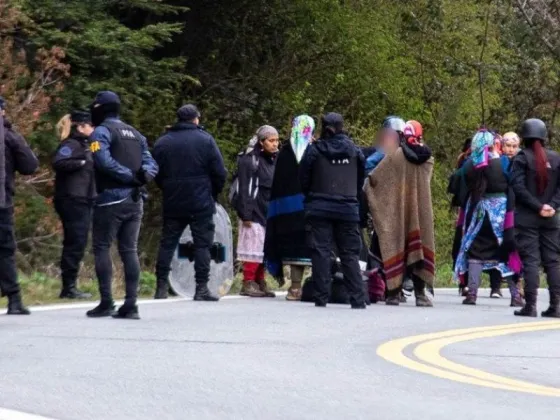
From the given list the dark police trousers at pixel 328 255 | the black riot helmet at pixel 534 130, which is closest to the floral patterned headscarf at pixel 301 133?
the dark police trousers at pixel 328 255

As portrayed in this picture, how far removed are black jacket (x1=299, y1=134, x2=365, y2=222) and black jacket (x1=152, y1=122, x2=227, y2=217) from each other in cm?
87

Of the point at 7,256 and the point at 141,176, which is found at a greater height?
the point at 141,176

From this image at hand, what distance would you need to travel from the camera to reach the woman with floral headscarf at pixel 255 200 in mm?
17828

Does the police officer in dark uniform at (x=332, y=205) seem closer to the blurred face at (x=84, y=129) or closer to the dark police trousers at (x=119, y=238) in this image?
the blurred face at (x=84, y=129)

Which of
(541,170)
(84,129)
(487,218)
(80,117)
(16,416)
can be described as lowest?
(16,416)

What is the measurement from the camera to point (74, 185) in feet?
55.5

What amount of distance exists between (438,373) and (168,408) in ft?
7.81

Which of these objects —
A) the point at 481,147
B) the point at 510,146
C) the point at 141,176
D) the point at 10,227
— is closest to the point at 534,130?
the point at 481,147

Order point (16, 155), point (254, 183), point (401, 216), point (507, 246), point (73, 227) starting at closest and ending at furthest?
1. point (16, 155)
2. point (73, 227)
3. point (401, 216)
4. point (254, 183)
5. point (507, 246)

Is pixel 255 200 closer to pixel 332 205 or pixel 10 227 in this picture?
pixel 332 205

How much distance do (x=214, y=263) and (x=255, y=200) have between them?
1.08 metres

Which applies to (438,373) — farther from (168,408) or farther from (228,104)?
(228,104)

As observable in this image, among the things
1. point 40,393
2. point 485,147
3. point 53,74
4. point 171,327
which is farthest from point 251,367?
point 53,74

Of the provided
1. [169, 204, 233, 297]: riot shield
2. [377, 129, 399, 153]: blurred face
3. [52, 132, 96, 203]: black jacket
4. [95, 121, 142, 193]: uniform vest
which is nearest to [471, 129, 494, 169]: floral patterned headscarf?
[377, 129, 399, 153]: blurred face
